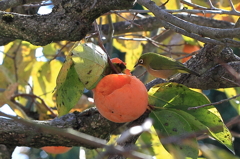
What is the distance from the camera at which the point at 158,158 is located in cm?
177

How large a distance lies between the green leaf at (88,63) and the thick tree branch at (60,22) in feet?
0.76

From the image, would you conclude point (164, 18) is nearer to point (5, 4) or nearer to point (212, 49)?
point (212, 49)

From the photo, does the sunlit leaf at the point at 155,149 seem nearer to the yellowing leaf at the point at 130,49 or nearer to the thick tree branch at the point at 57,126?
the thick tree branch at the point at 57,126

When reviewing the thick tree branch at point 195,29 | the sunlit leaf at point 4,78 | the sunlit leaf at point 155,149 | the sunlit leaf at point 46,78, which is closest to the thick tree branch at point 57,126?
the sunlit leaf at point 155,149

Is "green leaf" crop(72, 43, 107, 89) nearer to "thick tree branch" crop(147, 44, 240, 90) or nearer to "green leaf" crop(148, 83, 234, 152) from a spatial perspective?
"green leaf" crop(148, 83, 234, 152)

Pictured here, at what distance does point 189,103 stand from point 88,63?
49 cm

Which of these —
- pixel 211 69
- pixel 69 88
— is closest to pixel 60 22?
pixel 69 88

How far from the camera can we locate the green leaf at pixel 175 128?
1287mm

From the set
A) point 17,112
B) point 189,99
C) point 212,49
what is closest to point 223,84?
point 212,49

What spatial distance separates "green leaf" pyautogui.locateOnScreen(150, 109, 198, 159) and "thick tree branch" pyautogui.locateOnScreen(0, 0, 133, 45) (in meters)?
0.49

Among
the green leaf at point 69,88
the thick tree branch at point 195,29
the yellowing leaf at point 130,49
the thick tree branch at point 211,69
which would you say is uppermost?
the thick tree branch at point 195,29

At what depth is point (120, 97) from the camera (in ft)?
4.07

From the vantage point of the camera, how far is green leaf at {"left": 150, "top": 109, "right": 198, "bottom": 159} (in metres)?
1.29

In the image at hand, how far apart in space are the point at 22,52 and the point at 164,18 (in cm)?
183
